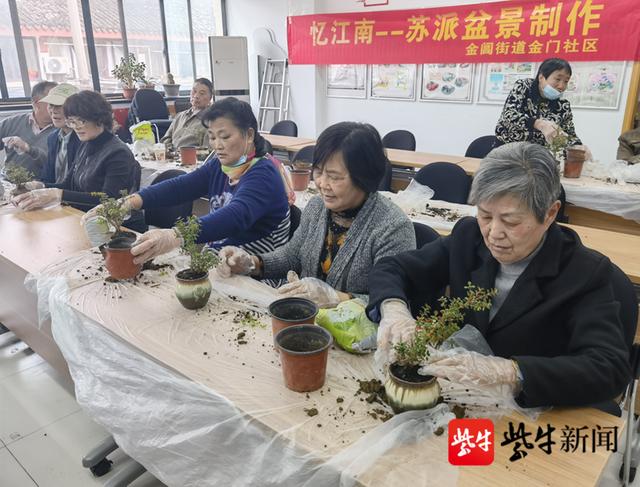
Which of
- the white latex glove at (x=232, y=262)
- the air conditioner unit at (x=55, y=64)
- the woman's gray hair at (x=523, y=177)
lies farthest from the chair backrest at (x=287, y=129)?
the woman's gray hair at (x=523, y=177)

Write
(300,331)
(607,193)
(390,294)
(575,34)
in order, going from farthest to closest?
(575,34) → (607,193) → (390,294) → (300,331)

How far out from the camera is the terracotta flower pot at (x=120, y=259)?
158 centimetres

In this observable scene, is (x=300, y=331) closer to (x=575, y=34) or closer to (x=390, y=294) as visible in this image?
(x=390, y=294)

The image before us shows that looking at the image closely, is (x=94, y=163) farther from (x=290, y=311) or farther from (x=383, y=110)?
(x=383, y=110)

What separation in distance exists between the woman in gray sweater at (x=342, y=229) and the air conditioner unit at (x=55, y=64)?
5881 mm

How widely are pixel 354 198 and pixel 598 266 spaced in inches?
29.4

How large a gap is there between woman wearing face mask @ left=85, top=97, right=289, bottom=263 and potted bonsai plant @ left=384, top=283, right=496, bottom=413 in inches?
40.2

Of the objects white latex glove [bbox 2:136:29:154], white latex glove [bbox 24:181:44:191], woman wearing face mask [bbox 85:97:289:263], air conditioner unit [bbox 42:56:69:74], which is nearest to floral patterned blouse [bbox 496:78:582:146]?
woman wearing face mask [bbox 85:97:289:263]

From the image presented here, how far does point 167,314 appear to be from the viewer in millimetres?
1423

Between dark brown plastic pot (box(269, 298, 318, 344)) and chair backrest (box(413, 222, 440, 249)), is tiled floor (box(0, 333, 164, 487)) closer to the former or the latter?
dark brown plastic pot (box(269, 298, 318, 344))

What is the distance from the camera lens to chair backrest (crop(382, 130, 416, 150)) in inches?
192

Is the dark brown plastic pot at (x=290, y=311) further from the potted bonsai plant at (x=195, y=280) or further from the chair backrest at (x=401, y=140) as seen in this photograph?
the chair backrest at (x=401, y=140)

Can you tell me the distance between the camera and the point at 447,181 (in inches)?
123

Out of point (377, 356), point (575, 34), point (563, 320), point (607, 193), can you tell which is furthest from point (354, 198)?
point (575, 34)
